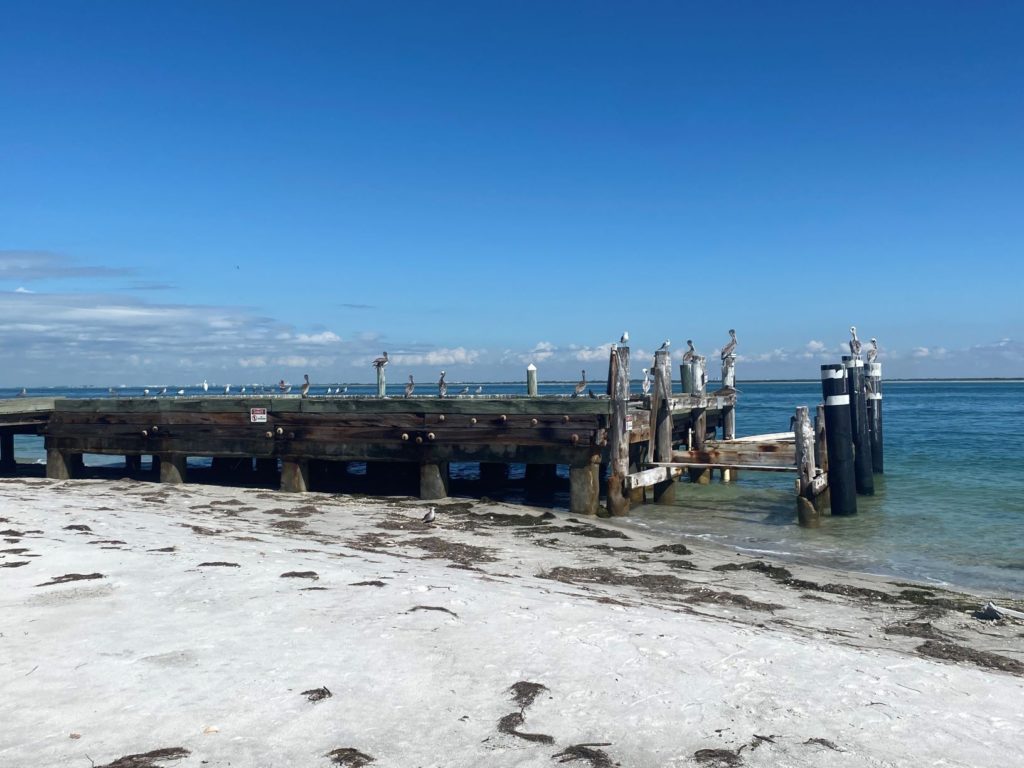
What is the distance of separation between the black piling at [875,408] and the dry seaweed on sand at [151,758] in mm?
21354

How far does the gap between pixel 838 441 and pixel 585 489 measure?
5205 mm

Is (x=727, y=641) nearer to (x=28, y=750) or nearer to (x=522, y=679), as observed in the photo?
(x=522, y=679)

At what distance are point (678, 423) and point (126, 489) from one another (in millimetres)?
14372

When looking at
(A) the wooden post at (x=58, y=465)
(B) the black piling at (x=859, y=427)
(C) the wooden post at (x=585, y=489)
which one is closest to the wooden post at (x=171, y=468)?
(A) the wooden post at (x=58, y=465)

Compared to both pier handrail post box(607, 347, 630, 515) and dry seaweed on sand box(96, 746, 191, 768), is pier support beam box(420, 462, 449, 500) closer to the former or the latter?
pier handrail post box(607, 347, 630, 515)

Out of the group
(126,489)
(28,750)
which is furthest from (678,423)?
(28,750)

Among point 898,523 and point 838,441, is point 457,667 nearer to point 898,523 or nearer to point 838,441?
point 838,441

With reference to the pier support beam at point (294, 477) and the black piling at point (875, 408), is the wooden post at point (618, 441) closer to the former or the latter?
the pier support beam at point (294, 477)

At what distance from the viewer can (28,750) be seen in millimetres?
4324

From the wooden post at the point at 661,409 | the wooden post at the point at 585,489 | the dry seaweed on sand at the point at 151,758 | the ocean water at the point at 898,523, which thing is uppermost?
the wooden post at the point at 661,409

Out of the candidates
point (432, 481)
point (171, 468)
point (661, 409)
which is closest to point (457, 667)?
point (432, 481)

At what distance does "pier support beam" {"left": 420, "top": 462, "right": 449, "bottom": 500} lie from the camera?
1800 centimetres

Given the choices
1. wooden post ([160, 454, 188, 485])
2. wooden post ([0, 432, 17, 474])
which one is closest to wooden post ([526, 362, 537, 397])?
wooden post ([160, 454, 188, 485])

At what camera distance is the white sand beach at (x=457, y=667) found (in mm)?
4660
